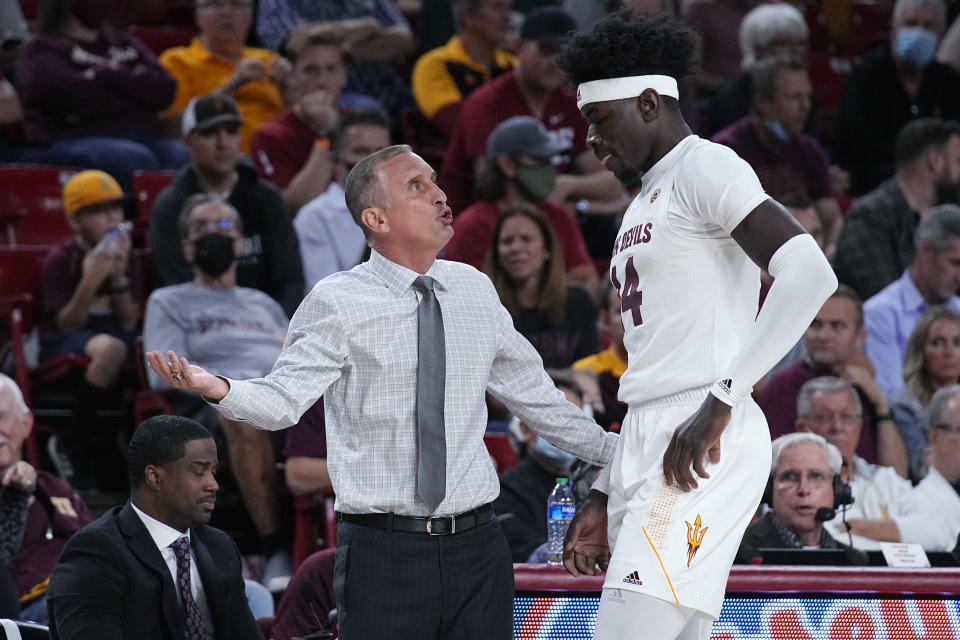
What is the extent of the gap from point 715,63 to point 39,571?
6.47 metres

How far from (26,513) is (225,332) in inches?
57.7

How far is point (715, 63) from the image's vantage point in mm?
10852

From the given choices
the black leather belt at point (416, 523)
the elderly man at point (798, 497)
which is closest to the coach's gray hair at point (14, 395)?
the black leather belt at point (416, 523)

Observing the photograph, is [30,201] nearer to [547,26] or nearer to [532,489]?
[547,26]

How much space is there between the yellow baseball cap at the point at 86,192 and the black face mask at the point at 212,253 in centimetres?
90

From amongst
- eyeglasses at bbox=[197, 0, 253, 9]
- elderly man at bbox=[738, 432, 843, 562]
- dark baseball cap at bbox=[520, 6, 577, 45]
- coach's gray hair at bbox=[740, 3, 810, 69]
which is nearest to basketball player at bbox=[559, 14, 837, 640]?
elderly man at bbox=[738, 432, 843, 562]

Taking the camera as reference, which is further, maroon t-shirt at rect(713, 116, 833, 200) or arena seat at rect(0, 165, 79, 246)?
maroon t-shirt at rect(713, 116, 833, 200)

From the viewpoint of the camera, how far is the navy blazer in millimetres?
4535

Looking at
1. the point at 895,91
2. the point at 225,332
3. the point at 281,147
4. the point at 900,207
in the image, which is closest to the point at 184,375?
the point at 225,332

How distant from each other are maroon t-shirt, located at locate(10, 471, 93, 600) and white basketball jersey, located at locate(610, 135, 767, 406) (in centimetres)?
316

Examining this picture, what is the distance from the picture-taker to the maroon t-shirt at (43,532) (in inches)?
239

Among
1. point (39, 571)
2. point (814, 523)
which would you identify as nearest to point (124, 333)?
point (39, 571)

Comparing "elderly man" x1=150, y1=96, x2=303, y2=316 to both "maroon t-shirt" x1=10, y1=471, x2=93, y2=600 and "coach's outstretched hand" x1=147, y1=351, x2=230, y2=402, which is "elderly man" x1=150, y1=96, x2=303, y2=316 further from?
"coach's outstretched hand" x1=147, y1=351, x2=230, y2=402

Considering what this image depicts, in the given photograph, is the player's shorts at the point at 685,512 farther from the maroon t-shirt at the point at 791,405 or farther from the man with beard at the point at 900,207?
the man with beard at the point at 900,207
